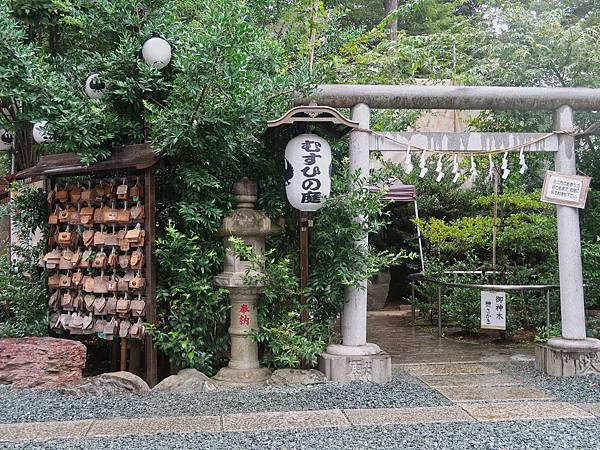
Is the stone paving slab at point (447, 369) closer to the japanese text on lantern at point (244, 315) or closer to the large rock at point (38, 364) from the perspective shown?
the japanese text on lantern at point (244, 315)

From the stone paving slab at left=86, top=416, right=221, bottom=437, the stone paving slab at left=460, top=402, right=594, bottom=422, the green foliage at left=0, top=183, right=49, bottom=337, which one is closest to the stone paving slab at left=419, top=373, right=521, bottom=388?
the stone paving slab at left=460, top=402, right=594, bottom=422

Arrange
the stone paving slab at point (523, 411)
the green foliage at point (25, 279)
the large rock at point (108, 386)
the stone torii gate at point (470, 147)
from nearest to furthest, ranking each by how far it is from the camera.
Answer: the stone paving slab at point (523, 411), the large rock at point (108, 386), the stone torii gate at point (470, 147), the green foliage at point (25, 279)

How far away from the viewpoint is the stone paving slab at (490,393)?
5.95m

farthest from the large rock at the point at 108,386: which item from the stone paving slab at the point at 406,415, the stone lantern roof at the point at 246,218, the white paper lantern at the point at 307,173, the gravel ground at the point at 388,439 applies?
the white paper lantern at the point at 307,173

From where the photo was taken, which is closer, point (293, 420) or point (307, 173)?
point (293, 420)

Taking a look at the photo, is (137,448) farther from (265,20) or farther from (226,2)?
(265,20)

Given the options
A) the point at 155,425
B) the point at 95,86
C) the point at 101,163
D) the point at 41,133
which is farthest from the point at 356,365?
the point at 41,133

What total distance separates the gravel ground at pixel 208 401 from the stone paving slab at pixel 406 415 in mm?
161

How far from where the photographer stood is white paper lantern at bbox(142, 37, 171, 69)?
604cm

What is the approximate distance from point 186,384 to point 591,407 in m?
3.73

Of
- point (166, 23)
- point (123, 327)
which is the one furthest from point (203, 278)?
point (166, 23)

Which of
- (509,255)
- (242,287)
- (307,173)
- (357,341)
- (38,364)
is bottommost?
(38,364)

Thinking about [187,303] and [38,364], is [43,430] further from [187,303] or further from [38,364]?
[187,303]

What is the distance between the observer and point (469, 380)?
22.0 ft
